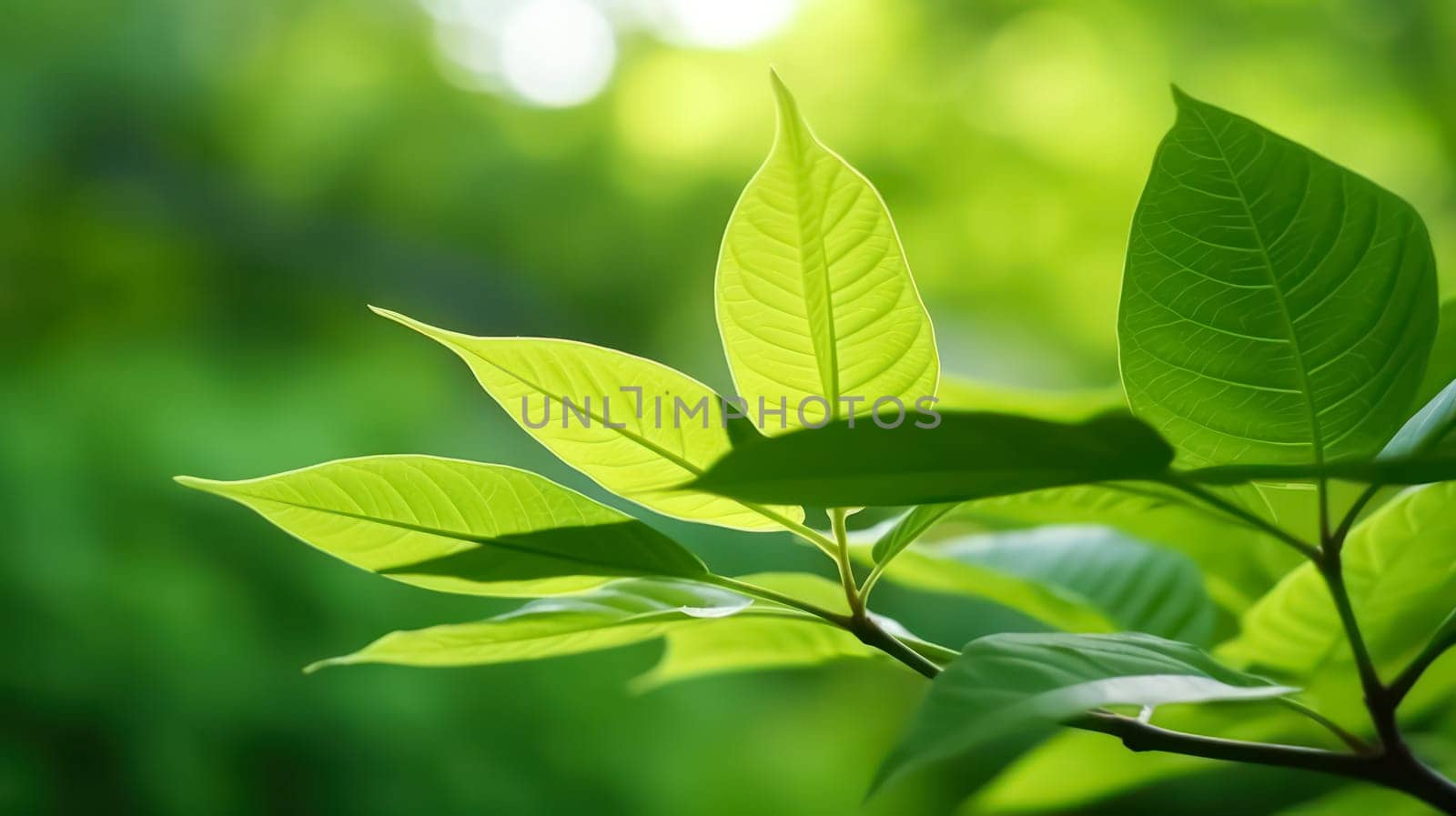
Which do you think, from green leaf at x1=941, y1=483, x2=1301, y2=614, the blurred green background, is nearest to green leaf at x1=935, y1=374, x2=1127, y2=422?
green leaf at x1=941, y1=483, x2=1301, y2=614

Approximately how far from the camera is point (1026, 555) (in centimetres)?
32

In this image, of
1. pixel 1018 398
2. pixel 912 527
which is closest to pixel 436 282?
pixel 1018 398

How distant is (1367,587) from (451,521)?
0.72 feet

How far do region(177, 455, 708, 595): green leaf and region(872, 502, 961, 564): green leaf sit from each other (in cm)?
4

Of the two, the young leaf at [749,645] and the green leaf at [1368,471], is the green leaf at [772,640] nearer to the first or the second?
the young leaf at [749,645]

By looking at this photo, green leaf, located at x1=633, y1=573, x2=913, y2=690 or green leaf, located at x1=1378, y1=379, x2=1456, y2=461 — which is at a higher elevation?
green leaf, located at x1=1378, y1=379, x2=1456, y2=461

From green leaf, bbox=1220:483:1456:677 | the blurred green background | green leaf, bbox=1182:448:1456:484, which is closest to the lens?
green leaf, bbox=1182:448:1456:484

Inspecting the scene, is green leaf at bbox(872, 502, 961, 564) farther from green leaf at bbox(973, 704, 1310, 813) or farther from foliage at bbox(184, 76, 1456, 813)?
green leaf at bbox(973, 704, 1310, 813)

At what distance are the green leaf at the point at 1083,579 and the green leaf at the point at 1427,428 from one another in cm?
12

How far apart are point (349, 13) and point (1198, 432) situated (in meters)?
1.90

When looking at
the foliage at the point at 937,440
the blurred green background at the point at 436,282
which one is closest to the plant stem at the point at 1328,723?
the foliage at the point at 937,440

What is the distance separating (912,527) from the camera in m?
0.19

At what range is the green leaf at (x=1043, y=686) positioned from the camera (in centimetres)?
12

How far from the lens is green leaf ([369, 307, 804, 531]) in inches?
6.8
